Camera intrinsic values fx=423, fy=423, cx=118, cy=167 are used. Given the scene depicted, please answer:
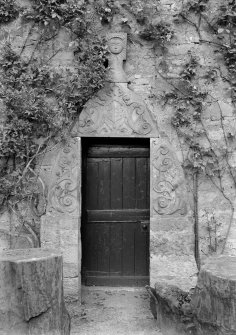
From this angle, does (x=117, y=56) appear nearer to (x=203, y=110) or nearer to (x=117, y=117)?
(x=117, y=117)

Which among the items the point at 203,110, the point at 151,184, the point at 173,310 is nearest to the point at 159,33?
the point at 203,110

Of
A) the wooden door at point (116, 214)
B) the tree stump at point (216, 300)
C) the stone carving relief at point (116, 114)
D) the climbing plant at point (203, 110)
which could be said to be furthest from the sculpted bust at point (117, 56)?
the tree stump at point (216, 300)

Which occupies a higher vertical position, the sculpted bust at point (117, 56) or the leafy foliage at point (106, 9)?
the leafy foliage at point (106, 9)

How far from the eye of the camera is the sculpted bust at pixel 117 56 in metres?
5.04

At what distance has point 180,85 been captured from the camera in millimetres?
5137

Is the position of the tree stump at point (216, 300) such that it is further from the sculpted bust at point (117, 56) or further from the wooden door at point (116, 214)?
the sculpted bust at point (117, 56)

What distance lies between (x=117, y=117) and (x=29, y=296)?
2.35 meters

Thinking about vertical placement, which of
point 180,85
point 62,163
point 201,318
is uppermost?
point 180,85

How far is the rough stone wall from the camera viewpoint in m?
4.86

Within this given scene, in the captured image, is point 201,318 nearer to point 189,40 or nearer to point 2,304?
point 2,304

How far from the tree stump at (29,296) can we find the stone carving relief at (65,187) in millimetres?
→ 1308

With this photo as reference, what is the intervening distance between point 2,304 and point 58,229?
1.42 meters

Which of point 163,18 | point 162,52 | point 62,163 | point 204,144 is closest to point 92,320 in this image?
point 62,163

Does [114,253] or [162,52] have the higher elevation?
[162,52]
